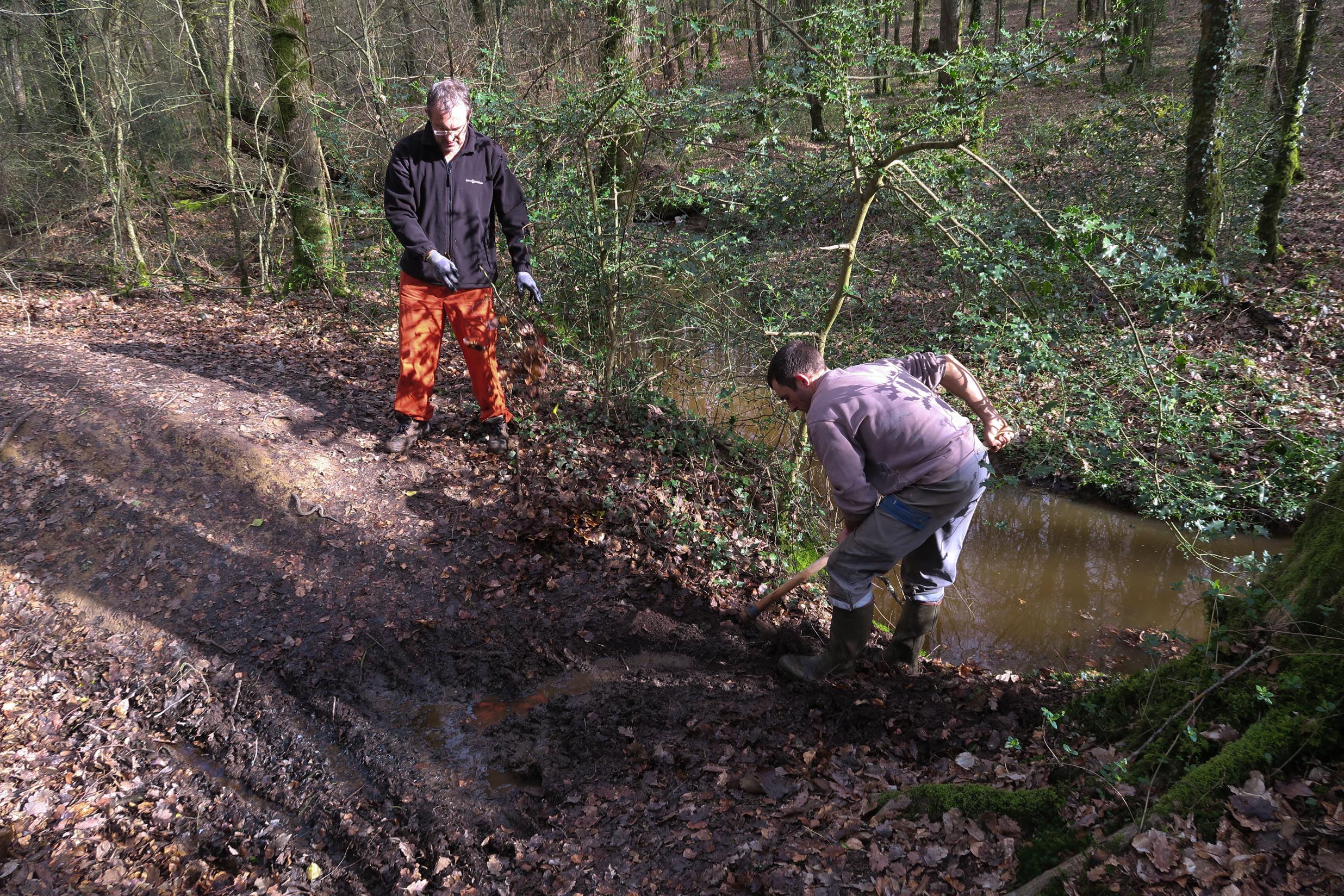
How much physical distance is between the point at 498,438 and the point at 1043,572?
451 centimetres

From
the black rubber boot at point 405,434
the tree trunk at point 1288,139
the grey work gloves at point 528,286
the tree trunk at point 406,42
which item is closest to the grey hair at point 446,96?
the grey work gloves at point 528,286

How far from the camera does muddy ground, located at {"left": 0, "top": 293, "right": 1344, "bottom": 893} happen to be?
9.16 ft

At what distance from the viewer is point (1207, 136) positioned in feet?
27.0

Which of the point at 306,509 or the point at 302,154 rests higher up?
the point at 302,154

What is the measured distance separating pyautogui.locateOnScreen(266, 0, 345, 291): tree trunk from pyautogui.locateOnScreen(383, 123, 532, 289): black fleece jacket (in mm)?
3846

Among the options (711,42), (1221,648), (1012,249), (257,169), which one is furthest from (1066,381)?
(257,169)

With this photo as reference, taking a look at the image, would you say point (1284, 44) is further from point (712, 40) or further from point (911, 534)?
point (911, 534)

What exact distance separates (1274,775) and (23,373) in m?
7.55

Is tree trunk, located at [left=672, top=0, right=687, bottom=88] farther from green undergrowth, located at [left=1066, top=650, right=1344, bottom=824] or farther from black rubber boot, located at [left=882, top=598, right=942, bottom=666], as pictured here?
green undergrowth, located at [left=1066, top=650, right=1344, bottom=824]

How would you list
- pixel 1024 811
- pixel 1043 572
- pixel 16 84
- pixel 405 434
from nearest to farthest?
pixel 1024 811 → pixel 405 434 → pixel 1043 572 → pixel 16 84

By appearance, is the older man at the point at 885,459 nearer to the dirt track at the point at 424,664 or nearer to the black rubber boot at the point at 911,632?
the black rubber boot at the point at 911,632

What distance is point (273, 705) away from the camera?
357cm

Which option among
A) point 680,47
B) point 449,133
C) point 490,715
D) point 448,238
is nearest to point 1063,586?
point 490,715

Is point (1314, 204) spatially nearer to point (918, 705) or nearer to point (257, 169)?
point (918, 705)
